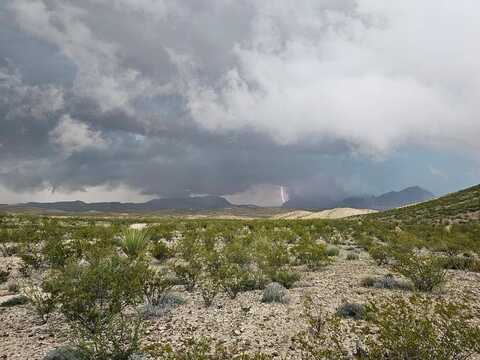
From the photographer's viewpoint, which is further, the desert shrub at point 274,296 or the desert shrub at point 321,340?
the desert shrub at point 274,296

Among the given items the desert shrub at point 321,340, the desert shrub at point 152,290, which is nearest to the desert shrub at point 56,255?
the desert shrub at point 152,290

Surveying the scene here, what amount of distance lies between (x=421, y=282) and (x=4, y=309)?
14.3 meters

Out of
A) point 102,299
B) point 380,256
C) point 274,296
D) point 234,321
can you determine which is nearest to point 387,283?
point 274,296

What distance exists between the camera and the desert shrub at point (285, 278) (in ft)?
45.4

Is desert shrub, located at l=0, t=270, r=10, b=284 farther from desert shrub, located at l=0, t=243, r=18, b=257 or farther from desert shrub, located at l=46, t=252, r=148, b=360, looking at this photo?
desert shrub, located at l=46, t=252, r=148, b=360

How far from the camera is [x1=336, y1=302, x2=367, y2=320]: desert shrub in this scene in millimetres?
9984

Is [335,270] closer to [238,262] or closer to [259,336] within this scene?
[238,262]

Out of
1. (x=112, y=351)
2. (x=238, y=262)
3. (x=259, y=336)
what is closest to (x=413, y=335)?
(x=259, y=336)

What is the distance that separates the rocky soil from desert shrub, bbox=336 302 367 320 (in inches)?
Answer: 16.4

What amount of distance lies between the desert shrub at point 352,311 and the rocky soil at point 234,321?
416 millimetres

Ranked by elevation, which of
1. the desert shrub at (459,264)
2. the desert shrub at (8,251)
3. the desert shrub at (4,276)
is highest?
the desert shrub at (8,251)

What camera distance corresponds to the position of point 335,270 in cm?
1683

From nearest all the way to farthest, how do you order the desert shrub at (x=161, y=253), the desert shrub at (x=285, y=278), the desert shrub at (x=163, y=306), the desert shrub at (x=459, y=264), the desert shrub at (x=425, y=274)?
the desert shrub at (x=163, y=306), the desert shrub at (x=425, y=274), the desert shrub at (x=285, y=278), the desert shrub at (x=459, y=264), the desert shrub at (x=161, y=253)

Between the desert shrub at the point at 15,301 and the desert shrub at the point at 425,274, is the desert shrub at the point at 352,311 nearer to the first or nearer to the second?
the desert shrub at the point at 425,274
